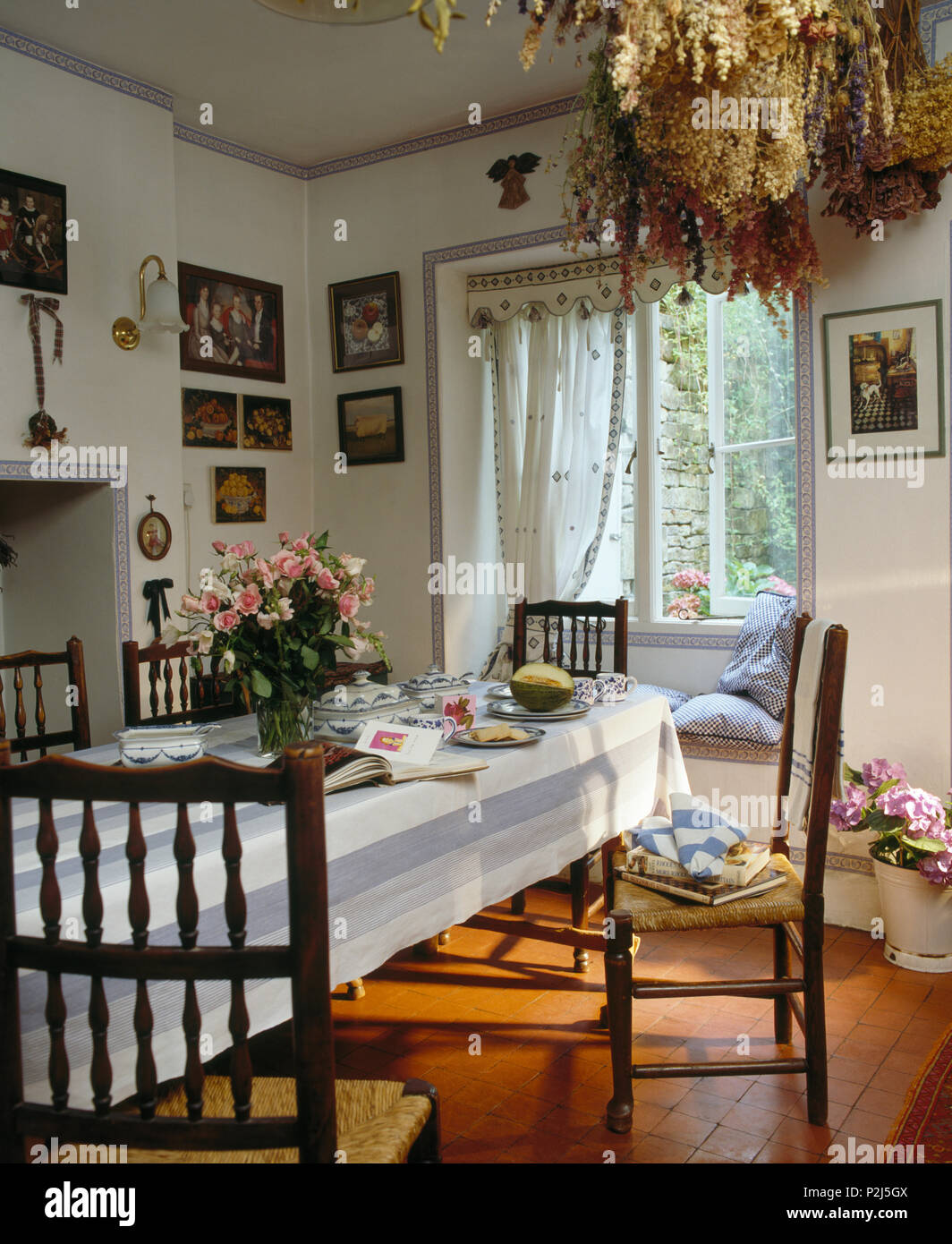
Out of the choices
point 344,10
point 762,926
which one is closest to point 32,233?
point 344,10

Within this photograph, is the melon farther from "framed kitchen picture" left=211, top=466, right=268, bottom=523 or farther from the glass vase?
"framed kitchen picture" left=211, top=466, right=268, bottom=523

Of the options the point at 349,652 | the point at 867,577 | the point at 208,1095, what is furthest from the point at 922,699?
the point at 208,1095

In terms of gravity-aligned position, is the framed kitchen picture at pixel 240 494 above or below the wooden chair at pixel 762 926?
above

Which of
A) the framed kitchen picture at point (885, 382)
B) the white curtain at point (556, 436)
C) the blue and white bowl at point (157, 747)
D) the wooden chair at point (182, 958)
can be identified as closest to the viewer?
the wooden chair at point (182, 958)

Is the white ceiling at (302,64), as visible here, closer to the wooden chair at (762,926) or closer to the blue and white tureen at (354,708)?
the blue and white tureen at (354,708)

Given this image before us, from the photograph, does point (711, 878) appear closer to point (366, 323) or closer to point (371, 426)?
point (371, 426)

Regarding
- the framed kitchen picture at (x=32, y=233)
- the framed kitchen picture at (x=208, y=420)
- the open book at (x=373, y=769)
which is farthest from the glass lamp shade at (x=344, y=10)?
the framed kitchen picture at (x=208, y=420)

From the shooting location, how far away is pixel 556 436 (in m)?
4.78

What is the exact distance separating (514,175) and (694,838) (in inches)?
128

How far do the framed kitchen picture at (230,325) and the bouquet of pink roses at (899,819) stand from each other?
132 inches

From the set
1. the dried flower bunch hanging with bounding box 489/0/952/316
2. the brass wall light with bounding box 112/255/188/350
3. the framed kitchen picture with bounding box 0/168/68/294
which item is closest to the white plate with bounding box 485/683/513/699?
the dried flower bunch hanging with bounding box 489/0/952/316

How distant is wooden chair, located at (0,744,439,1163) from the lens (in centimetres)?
115

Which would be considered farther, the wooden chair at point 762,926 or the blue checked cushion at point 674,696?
the blue checked cushion at point 674,696

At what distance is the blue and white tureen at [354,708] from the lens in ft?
8.00
